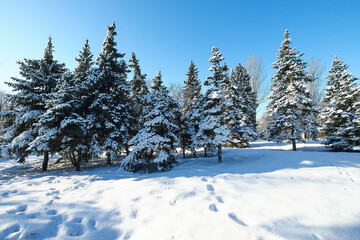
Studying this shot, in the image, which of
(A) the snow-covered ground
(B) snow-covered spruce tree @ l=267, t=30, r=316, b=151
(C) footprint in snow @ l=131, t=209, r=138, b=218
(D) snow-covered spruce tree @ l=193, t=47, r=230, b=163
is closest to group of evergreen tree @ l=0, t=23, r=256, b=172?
(D) snow-covered spruce tree @ l=193, t=47, r=230, b=163

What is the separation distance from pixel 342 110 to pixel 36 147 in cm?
2571

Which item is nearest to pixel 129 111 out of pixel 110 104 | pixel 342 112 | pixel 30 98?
pixel 110 104

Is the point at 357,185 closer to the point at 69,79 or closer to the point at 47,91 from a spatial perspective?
the point at 69,79

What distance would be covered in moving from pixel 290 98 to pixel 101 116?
60.9 feet

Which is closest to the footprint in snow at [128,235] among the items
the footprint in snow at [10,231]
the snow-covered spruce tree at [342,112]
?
the footprint in snow at [10,231]

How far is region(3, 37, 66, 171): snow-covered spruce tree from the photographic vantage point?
35.1 feet

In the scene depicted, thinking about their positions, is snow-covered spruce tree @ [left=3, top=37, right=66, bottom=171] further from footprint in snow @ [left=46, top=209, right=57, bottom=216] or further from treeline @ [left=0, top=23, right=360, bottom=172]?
footprint in snow @ [left=46, top=209, right=57, bottom=216]

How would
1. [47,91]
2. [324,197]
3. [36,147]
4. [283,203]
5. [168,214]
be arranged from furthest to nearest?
[47,91] < [36,147] < [324,197] < [283,203] < [168,214]

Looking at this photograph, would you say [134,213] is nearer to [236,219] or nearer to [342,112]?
[236,219]

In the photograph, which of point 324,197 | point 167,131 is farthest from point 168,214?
point 167,131

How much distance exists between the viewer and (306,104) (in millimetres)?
15367

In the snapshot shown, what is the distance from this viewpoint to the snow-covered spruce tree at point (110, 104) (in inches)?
463

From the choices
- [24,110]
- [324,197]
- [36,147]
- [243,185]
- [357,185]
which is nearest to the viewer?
→ [324,197]

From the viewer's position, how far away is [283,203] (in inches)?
155
